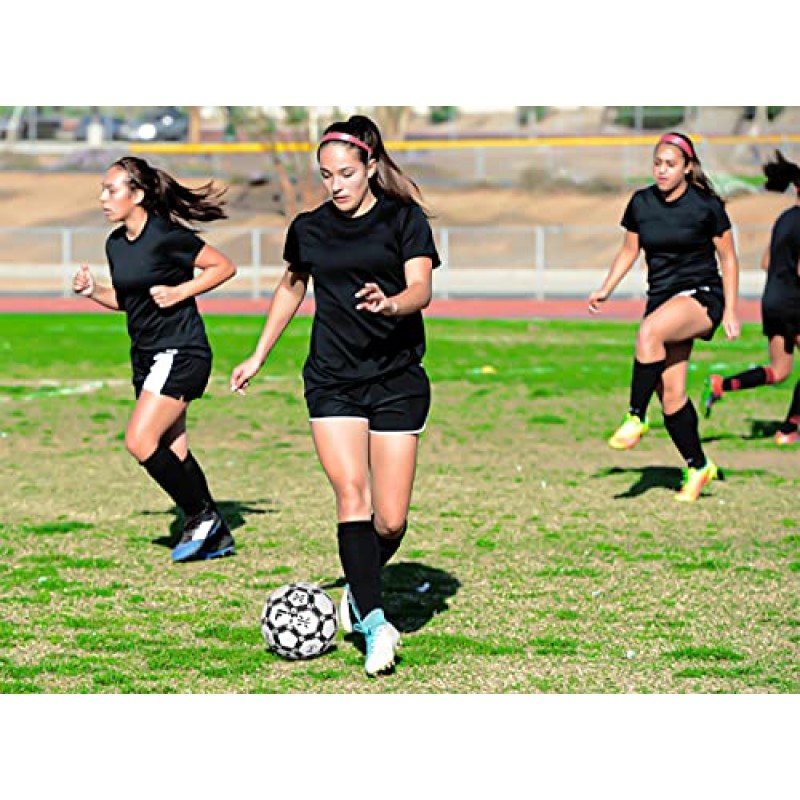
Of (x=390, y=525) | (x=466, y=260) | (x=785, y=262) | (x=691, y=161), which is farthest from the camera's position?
(x=466, y=260)

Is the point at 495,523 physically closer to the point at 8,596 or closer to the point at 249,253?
the point at 8,596

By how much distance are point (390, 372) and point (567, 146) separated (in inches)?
1864

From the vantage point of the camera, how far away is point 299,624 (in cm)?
719

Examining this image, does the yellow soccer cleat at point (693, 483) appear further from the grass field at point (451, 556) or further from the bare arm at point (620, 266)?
the bare arm at point (620, 266)

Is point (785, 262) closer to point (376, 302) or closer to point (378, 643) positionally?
point (376, 302)

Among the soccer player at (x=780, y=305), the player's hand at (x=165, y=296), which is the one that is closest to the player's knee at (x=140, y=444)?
the player's hand at (x=165, y=296)

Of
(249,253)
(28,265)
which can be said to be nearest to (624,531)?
(249,253)

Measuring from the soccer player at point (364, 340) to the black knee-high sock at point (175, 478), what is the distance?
2.16 meters

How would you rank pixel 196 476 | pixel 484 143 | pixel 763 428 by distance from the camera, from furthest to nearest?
pixel 484 143, pixel 763 428, pixel 196 476

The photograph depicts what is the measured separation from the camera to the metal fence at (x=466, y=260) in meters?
40.6

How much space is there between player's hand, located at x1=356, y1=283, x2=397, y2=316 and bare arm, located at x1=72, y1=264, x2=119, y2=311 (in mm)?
2467

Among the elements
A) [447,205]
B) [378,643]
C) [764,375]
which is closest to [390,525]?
[378,643]

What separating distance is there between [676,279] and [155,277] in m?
3.72

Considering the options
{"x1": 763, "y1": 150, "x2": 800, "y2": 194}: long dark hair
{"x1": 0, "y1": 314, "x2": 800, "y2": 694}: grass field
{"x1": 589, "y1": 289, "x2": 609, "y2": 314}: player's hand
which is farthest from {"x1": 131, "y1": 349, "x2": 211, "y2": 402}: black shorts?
{"x1": 763, "y1": 150, "x2": 800, "y2": 194}: long dark hair
